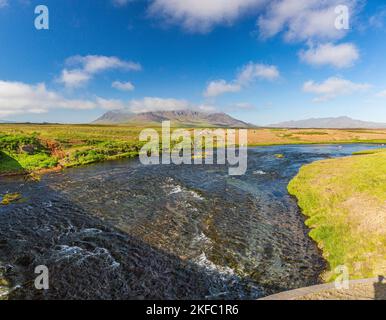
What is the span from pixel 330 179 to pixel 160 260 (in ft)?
93.1

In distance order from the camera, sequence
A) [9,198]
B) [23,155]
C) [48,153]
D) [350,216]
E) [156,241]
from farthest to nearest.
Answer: [48,153], [23,155], [9,198], [350,216], [156,241]

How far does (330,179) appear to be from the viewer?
37062 mm

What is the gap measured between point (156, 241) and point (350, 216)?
18556 mm

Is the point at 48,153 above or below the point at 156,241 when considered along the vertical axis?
above

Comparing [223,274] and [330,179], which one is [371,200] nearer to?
[330,179]

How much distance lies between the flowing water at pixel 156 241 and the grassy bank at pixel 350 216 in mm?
1337

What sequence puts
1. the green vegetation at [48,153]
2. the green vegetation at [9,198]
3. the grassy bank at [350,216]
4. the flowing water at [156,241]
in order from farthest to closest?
the green vegetation at [48,153]
the green vegetation at [9,198]
the grassy bank at [350,216]
the flowing water at [156,241]

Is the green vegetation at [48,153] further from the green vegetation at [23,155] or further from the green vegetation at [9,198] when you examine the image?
the green vegetation at [9,198]

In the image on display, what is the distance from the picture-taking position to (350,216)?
2452cm

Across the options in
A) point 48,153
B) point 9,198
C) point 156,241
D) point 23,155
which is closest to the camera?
point 156,241

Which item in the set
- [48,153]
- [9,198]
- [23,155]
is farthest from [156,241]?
[48,153]

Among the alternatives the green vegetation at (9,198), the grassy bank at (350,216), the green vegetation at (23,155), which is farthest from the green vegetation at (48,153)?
the grassy bank at (350,216)

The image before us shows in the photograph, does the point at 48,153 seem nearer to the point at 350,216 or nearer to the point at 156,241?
the point at 156,241

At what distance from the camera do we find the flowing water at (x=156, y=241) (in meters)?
17.5
